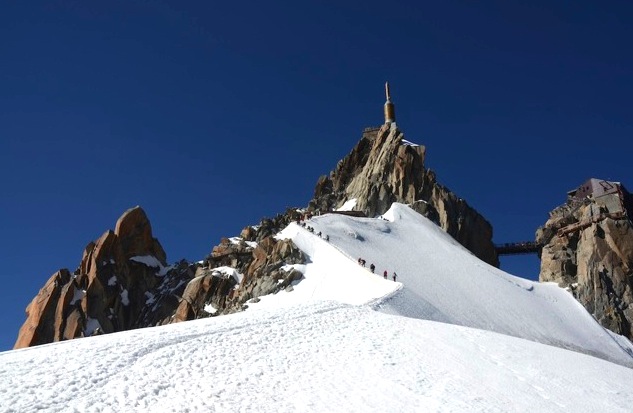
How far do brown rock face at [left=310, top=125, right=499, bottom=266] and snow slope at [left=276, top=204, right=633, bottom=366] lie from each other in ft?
44.1

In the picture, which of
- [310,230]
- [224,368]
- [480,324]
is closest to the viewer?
[224,368]

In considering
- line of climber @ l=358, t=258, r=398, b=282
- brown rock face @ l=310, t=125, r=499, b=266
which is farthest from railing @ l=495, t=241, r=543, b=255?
line of climber @ l=358, t=258, r=398, b=282

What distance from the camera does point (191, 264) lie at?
84.9 meters

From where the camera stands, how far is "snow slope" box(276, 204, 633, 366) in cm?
4238

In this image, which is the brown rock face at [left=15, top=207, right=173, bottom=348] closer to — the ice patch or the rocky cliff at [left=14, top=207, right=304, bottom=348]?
the rocky cliff at [left=14, top=207, right=304, bottom=348]

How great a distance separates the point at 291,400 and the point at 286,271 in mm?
34132

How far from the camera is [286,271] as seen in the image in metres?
50.4

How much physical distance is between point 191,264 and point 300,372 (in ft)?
224

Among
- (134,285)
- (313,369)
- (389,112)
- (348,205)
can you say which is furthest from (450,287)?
(389,112)

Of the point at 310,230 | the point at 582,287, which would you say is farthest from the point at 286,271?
the point at 582,287

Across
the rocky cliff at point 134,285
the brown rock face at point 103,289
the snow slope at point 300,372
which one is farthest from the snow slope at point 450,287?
the brown rock face at point 103,289

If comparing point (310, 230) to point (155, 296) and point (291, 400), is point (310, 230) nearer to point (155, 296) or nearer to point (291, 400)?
point (155, 296)

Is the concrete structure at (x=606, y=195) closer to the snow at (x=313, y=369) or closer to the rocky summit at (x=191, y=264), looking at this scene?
the rocky summit at (x=191, y=264)

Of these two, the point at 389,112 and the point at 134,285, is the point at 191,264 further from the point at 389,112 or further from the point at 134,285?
the point at 389,112
